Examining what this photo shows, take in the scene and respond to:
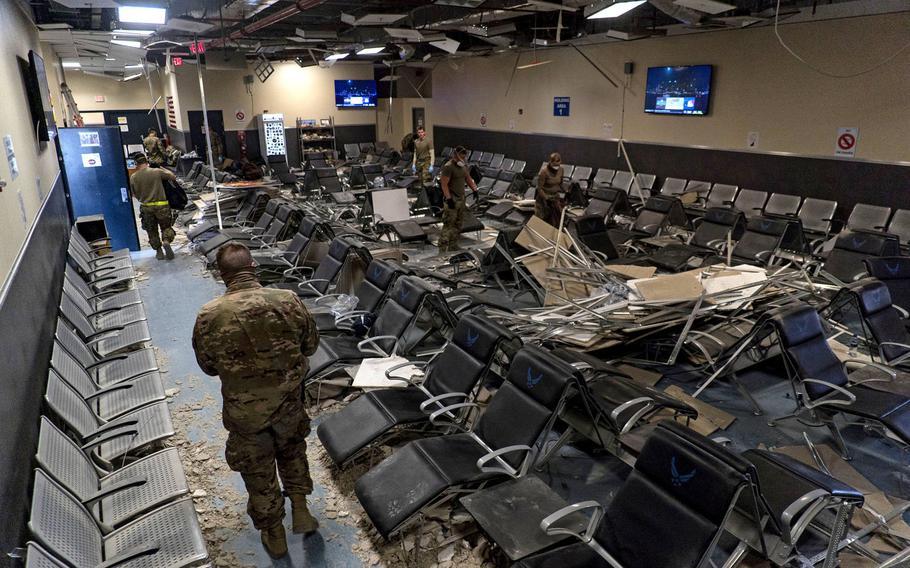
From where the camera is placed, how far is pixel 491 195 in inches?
489

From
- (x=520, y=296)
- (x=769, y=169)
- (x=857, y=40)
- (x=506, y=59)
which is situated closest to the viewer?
(x=520, y=296)

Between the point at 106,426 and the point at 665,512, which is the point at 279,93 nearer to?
the point at 106,426

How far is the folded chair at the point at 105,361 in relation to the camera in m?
4.39

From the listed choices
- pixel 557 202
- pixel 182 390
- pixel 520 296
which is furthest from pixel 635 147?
pixel 182 390

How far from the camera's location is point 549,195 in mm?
9188

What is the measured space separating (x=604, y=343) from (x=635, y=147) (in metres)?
8.55

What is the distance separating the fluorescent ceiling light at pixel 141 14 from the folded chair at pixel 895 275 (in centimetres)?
791

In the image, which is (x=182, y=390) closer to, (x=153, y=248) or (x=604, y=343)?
(x=604, y=343)

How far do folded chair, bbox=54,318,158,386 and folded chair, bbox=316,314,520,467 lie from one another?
1583 millimetres

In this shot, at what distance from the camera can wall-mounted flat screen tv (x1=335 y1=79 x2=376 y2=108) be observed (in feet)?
65.2

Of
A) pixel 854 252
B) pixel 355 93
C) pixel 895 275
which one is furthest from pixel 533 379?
pixel 355 93

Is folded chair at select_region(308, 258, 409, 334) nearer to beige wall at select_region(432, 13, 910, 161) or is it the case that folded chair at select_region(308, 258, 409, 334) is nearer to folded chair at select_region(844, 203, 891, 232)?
folded chair at select_region(844, 203, 891, 232)

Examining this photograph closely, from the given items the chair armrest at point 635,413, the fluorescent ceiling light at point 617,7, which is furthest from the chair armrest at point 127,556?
the fluorescent ceiling light at point 617,7

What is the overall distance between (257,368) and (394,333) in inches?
80.6
